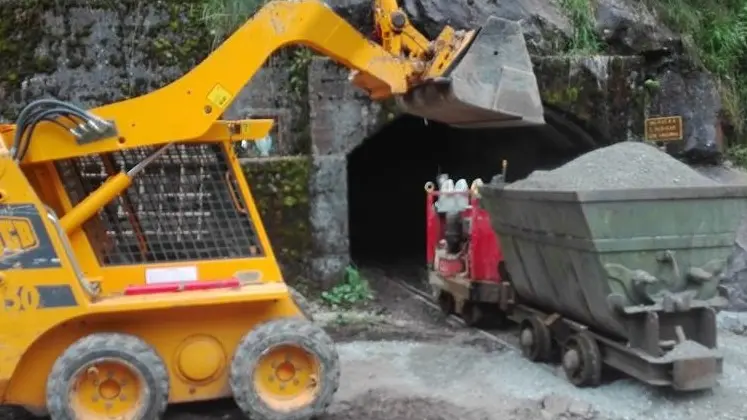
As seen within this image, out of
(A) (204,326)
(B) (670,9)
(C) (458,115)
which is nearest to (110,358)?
(A) (204,326)

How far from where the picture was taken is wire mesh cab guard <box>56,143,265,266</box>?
226 inches

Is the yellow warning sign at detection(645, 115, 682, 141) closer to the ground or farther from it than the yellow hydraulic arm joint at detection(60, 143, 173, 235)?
farther from it

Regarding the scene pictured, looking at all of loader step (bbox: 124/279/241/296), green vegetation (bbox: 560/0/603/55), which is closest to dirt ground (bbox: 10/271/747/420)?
loader step (bbox: 124/279/241/296)

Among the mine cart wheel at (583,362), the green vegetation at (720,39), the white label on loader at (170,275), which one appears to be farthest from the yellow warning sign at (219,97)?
the green vegetation at (720,39)

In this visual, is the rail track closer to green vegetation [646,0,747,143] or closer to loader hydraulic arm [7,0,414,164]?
loader hydraulic arm [7,0,414,164]

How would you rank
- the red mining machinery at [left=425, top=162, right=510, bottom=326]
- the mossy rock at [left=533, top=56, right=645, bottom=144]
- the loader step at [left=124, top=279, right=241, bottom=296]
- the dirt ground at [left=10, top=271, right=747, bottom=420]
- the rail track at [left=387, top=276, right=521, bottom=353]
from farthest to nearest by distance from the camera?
the mossy rock at [left=533, top=56, right=645, bottom=144]
the red mining machinery at [left=425, top=162, right=510, bottom=326]
the rail track at [left=387, top=276, right=521, bottom=353]
the dirt ground at [left=10, top=271, right=747, bottom=420]
the loader step at [left=124, top=279, right=241, bottom=296]

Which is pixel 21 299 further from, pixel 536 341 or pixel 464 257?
pixel 464 257

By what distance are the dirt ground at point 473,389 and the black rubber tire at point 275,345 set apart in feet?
1.28

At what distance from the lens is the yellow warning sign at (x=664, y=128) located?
10.5 m

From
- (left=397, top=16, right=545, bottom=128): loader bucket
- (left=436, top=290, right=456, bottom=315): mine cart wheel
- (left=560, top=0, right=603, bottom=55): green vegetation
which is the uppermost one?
(left=560, top=0, right=603, bottom=55): green vegetation

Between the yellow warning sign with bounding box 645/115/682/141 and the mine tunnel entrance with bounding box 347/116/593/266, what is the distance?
178 cm

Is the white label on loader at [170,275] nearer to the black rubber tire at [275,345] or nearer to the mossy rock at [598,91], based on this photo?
the black rubber tire at [275,345]

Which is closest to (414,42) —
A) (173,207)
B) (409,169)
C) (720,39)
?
(173,207)

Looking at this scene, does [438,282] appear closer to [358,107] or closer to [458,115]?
[358,107]
